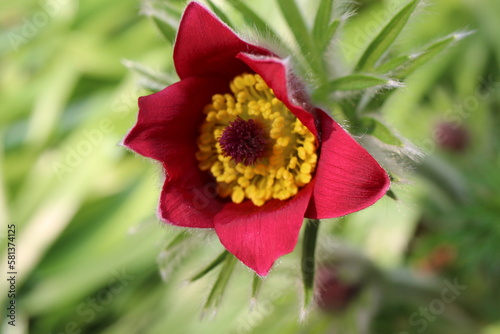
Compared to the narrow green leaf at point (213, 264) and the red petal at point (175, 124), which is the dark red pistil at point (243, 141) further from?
the narrow green leaf at point (213, 264)

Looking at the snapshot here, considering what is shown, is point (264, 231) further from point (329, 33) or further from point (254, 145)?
point (329, 33)

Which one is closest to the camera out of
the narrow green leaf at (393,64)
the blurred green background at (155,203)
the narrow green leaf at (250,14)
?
the narrow green leaf at (393,64)

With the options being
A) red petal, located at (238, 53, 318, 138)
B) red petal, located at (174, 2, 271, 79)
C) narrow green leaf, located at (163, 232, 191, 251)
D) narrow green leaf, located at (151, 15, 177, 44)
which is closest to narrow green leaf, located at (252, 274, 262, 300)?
narrow green leaf, located at (163, 232, 191, 251)

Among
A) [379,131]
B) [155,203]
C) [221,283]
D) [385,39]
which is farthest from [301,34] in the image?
[155,203]

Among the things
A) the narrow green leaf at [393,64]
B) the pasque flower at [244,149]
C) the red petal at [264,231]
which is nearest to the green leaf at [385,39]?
the narrow green leaf at [393,64]

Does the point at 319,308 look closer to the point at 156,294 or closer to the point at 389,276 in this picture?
the point at 389,276

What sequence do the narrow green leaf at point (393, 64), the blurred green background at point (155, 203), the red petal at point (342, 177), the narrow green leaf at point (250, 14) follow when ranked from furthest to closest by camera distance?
the blurred green background at point (155, 203) < the narrow green leaf at point (250, 14) < the narrow green leaf at point (393, 64) < the red petal at point (342, 177)
